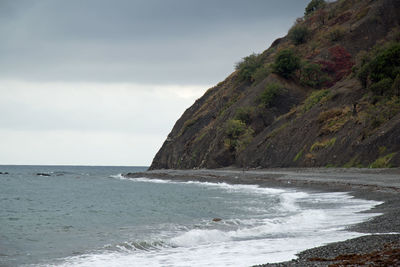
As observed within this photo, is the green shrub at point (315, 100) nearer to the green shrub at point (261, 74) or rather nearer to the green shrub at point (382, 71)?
the green shrub at point (382, 71)

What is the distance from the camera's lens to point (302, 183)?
39094 mm

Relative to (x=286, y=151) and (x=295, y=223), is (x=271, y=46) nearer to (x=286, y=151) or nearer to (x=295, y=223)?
(x=286, y=151)

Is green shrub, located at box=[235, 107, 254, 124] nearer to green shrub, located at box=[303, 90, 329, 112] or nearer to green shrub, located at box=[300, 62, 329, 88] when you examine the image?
green shrub, located at box=[300, 62, 329, 88]

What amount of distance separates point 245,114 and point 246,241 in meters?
62.7

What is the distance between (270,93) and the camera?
246ft

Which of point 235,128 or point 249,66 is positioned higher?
point 249,66

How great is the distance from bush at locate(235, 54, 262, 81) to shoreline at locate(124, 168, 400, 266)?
42729 mm

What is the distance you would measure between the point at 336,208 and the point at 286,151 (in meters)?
37.0

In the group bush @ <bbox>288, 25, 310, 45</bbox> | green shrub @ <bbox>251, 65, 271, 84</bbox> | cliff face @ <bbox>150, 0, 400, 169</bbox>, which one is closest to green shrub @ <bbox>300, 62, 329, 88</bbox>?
cliff face @ <bbox>150, 0, 400, 169</bbox>

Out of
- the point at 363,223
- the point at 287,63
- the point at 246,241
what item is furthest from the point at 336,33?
the point at 246,241

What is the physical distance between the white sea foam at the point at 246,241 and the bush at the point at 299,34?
69.8 m

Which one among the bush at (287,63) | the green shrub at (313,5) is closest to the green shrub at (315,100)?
the bush at (287,63)

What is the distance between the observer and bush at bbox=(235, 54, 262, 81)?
297ft

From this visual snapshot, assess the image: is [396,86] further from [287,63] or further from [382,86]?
[287,63]
